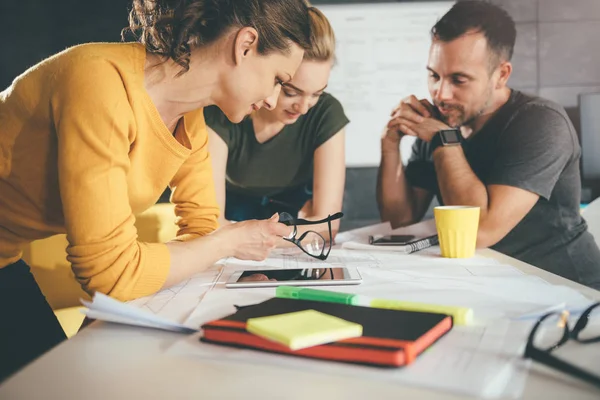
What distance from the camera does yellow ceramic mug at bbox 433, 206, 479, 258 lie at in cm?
107

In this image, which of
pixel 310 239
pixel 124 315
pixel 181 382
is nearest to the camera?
pixel 181 382

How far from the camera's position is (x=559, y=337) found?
56cm

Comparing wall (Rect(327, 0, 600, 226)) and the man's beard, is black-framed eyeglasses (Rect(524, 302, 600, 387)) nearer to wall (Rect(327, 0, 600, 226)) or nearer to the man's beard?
the man's beard

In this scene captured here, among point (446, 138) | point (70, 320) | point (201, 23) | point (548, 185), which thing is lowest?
point (70, 320)

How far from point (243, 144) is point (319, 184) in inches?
12.6

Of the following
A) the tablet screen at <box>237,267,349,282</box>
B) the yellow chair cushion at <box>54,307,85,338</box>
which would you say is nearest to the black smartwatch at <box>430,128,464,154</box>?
the tablet screen at <box>237,267,349,282</box>

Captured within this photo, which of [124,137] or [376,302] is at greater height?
[124,137]

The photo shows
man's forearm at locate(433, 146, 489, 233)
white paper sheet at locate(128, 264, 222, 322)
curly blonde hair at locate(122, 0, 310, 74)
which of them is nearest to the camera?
white paper sheet at locate(128, 264, 222, 322)

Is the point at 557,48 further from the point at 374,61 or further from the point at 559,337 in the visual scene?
the point at 559,337

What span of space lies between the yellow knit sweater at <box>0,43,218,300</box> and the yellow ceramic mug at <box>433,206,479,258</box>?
526mm

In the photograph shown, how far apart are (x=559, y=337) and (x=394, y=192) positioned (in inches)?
50.3

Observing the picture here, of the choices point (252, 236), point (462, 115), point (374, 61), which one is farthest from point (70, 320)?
point (374, 61)

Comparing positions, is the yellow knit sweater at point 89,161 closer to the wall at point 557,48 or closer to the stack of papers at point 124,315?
the stack of papers at point 124,315

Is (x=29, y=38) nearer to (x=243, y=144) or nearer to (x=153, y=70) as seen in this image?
(x=243, y=144)
